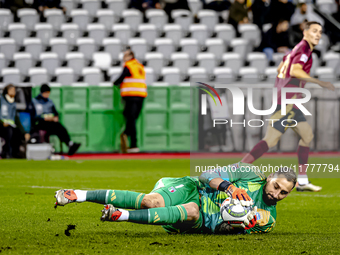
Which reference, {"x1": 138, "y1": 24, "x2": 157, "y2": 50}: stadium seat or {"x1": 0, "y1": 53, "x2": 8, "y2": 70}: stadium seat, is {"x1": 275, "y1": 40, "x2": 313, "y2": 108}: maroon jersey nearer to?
{"x1": 138, "y1": 24, "x2": 157, "y2": 50}: stadium seat

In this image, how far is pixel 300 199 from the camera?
6066 mm

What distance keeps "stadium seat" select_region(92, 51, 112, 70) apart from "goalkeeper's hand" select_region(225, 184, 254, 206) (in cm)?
1057

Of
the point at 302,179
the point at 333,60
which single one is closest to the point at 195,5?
the point at 333,60

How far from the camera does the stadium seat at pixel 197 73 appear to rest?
12876mm

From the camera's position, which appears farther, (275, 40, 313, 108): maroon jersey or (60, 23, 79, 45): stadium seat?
(60, 23, 79, 45): stadium seat

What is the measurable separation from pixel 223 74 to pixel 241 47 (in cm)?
152

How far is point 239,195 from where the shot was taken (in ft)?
11.3

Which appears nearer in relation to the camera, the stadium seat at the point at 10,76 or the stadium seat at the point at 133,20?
the stadium seat at the point at 10,76

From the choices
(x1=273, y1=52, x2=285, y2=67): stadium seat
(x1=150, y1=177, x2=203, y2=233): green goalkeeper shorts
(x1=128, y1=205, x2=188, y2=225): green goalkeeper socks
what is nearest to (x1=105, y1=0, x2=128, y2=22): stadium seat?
(x1=273, y1=52, x2=285, y2=67): stadium seat

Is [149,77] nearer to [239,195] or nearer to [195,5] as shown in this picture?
[195,5]

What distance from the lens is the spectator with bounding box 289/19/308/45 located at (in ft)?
44.8

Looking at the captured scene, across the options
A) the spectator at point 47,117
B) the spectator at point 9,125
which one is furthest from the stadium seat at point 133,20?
the spectator at point 9,125

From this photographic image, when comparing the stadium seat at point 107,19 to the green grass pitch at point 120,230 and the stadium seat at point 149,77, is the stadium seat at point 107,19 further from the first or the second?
the green grass pitch at point 120,230

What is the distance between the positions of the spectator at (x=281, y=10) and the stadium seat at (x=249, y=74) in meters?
1.87
